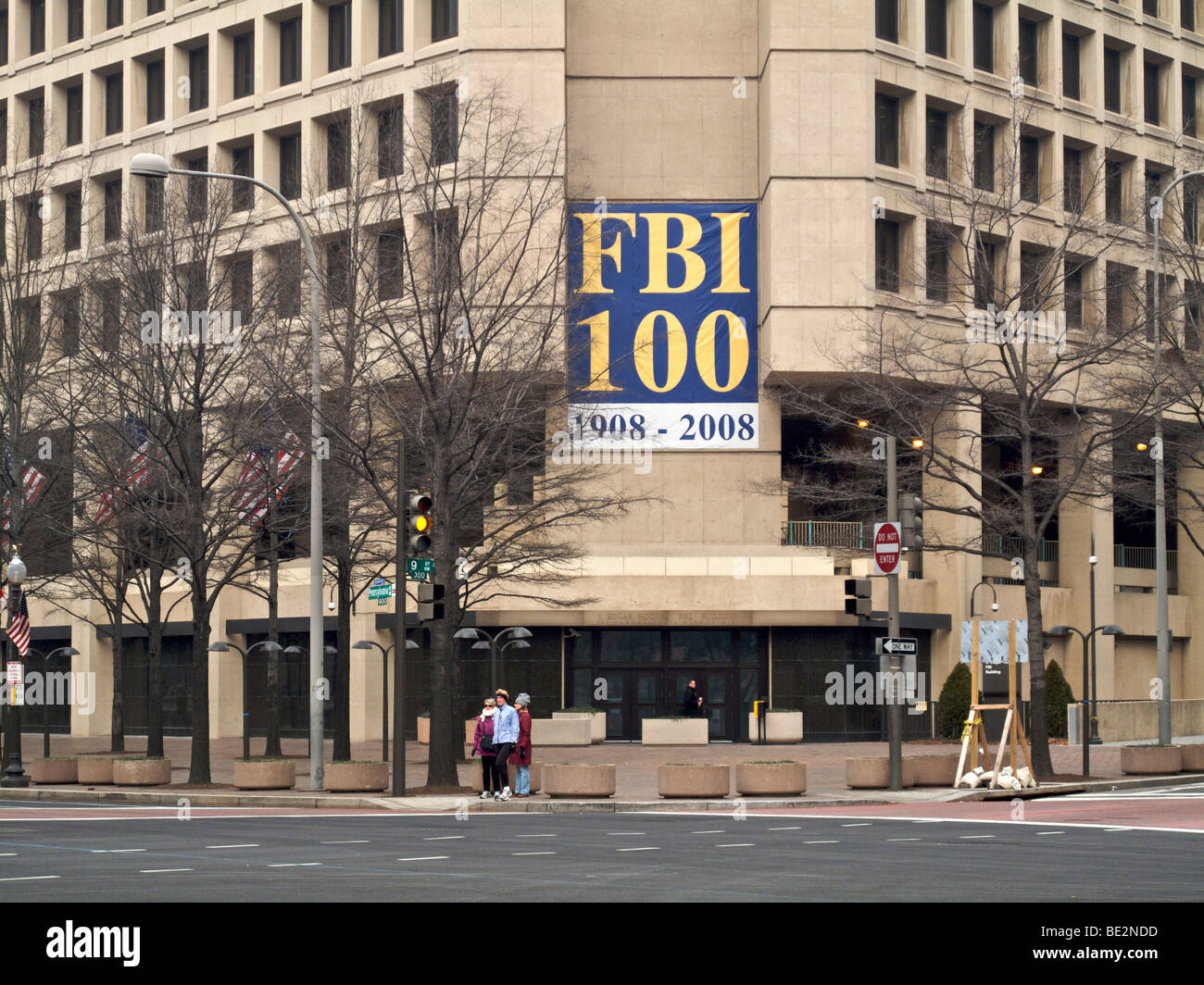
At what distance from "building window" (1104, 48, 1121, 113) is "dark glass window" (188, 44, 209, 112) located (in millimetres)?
29660

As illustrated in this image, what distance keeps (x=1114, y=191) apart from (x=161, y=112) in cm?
3175

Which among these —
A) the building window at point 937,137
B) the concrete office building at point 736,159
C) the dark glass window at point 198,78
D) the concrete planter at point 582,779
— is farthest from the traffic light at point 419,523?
the dark glass window at point 198,78

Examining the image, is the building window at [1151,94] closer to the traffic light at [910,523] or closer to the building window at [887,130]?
the building window at [887,130]

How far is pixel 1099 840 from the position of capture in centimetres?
1838

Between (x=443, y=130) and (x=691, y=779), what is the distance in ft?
40.4

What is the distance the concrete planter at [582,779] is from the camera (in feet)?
88.5

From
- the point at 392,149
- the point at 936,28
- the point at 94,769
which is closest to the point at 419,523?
the point at 392,149

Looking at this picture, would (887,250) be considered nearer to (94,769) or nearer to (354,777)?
(354,777)

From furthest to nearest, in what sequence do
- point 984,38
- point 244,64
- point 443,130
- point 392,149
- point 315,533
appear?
1. point 244,64
2. point 984,38
3. point 392,149
4. point 443,130
5. point 315,533

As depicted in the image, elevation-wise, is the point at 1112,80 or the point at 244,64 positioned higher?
the point at 244,64

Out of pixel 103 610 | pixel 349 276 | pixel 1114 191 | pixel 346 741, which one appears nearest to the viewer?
pixel 349 276

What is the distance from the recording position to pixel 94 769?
103 feet

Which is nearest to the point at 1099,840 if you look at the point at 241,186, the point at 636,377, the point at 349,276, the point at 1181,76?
the point at 349,276
